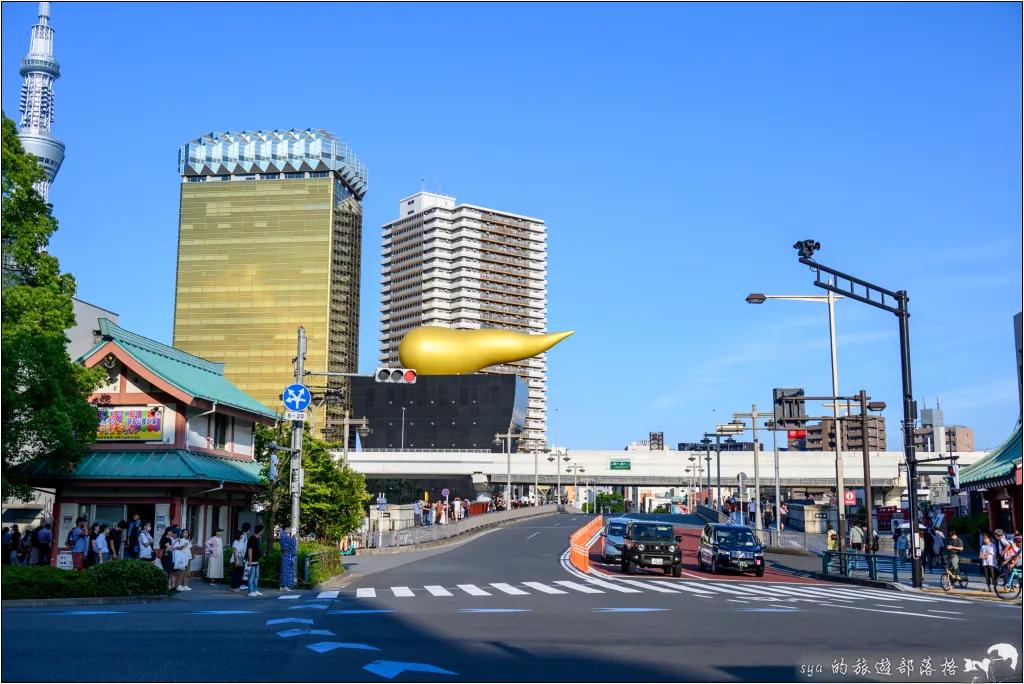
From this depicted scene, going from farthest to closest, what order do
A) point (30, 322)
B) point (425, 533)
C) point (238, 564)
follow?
point (425, 533), point (30, 322), point (238, 564)

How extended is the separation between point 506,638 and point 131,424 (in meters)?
26.8

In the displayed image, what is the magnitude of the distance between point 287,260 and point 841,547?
6474 inches

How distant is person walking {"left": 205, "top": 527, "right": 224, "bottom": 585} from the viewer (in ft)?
94.2

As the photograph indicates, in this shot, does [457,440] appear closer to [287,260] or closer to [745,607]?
→ [287,260]

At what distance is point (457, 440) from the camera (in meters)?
159

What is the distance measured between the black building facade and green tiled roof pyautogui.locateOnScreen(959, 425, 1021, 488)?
115m

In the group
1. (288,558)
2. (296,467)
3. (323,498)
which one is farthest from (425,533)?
(288,558)

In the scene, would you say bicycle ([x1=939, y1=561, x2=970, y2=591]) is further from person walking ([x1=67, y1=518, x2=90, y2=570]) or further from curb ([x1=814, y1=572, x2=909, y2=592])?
person walking ([x1=67, y1=518, x2=90, y2=570])

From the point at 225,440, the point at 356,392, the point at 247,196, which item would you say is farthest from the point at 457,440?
the point at 225,440

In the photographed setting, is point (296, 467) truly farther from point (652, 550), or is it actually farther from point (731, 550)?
point (731, 550)

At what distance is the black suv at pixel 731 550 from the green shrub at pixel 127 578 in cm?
2105

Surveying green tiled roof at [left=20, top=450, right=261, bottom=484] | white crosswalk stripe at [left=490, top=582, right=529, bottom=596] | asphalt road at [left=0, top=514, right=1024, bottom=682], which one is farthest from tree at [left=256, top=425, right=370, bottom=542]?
asphalt road at [left=0, top=514, right=1024, bottom=682]

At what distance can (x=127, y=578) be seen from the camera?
22.5 meters

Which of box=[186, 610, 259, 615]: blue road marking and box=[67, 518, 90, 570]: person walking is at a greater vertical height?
box=[67, 518, 90, 570]: person walking
